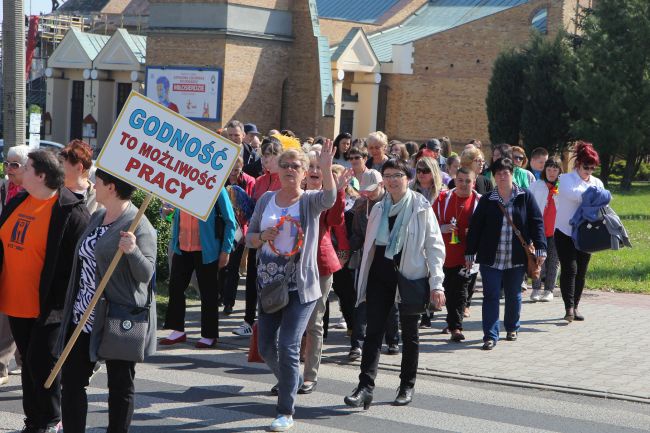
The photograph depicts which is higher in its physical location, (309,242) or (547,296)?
(309,242)

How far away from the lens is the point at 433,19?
5903cm

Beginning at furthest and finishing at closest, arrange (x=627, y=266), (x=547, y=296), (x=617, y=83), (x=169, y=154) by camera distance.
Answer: (x=617, y=83), (x=627, y=266), (x=547, y=296), (x=169, y=154)

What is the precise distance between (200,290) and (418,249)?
303 centimetres

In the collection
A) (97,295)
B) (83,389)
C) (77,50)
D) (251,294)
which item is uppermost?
(77,50)

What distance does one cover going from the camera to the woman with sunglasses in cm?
1192

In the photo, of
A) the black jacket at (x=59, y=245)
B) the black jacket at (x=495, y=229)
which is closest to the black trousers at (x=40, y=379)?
the black jacket at (x=59, y=245)

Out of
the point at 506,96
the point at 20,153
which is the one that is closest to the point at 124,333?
the point at 20,153

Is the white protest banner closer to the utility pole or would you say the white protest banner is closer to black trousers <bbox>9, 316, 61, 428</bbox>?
black trousers <bbox>9, 316, 61, 428</bbox>

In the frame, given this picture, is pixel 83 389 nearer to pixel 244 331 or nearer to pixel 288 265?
pixel 288 265

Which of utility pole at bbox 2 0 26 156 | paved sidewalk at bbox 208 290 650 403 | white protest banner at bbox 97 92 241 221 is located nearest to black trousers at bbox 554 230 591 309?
paved sidewalk at bbox 208 290 650 403

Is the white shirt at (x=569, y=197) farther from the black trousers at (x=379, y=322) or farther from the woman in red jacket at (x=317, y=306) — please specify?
the black trousers at (x=379, y=322)

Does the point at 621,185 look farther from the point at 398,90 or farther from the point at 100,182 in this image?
the point at 100,182

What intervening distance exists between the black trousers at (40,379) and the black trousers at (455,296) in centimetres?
524

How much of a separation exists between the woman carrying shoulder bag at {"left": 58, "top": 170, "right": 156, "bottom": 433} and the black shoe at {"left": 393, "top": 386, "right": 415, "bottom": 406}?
8.54ft
